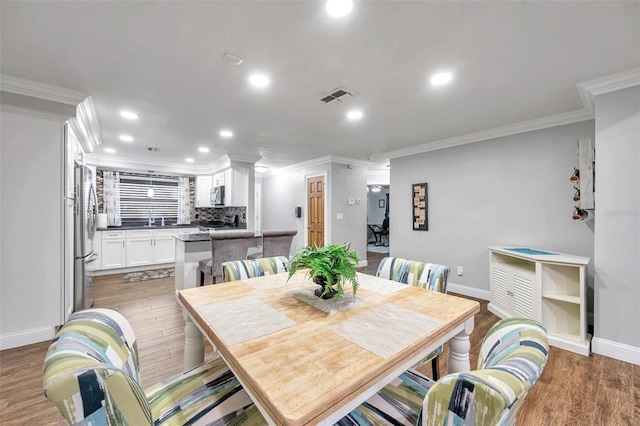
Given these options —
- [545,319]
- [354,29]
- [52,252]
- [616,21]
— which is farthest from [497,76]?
[52,252]

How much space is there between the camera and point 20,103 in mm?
2387

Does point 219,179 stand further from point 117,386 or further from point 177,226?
point 117,386

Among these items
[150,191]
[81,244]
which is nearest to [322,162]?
[81,244]

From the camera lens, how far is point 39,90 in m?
2.38

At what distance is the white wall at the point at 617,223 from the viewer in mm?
2168

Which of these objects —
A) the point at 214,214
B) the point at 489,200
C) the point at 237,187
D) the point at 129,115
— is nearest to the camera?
the point at 129,115

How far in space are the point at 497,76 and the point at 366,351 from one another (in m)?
2.44

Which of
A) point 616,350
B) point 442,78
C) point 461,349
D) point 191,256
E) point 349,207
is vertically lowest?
point 616,350

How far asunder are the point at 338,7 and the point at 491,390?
1.78m

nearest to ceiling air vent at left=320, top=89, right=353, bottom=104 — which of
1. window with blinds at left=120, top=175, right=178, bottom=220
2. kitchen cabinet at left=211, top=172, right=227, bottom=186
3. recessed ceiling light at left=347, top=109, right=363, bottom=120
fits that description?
recessed ceiling light at left=347, top=109, right=363, bottom=120

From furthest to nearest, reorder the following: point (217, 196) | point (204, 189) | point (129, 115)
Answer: point (204, 189) → point (217, 196) → point (129, 115)

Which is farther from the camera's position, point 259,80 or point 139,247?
point 139,247

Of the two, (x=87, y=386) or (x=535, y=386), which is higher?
(x=87, y=386)

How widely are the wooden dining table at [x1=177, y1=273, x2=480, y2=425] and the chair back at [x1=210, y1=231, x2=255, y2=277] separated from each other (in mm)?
1364
